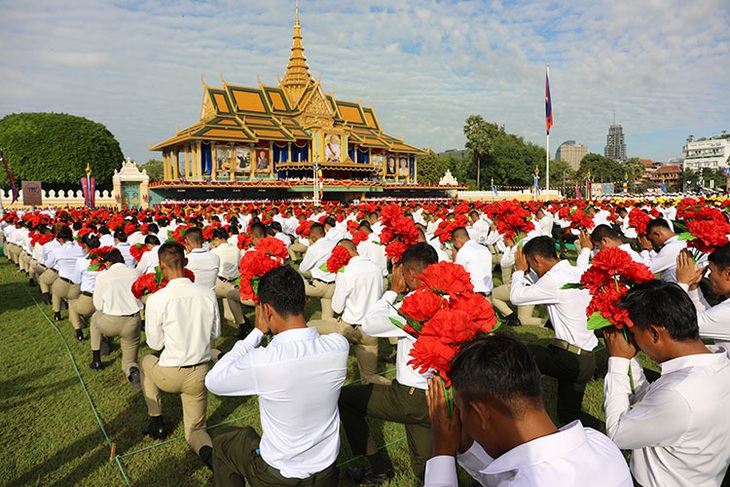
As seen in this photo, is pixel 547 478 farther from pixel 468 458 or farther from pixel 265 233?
pixel 265 233

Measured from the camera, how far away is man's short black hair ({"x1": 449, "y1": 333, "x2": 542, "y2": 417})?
5.01 ft

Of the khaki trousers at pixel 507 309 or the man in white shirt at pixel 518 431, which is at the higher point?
the man in white shirt at pixel 518 431

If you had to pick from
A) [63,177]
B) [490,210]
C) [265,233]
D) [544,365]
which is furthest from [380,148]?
[544,365]

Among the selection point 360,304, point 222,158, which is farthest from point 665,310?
point 222,158

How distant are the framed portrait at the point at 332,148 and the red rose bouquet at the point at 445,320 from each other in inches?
1755

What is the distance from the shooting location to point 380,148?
167 ft

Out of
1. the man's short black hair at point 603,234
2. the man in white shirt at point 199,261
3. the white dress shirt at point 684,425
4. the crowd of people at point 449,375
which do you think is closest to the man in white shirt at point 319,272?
the man in white shirt at point 199,261

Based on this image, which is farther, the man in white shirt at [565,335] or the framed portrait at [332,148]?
the framed portrait at [332,148]

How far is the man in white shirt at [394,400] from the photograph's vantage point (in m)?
3.35

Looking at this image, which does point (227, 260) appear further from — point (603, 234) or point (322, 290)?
point (603, 234)

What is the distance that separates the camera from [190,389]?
4.05 meters

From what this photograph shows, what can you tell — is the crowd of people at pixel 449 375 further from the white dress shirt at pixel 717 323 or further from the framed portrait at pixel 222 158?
the framed portrait at pixel 222 158

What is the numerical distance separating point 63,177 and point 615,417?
165 feet

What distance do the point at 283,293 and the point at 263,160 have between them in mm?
42634
